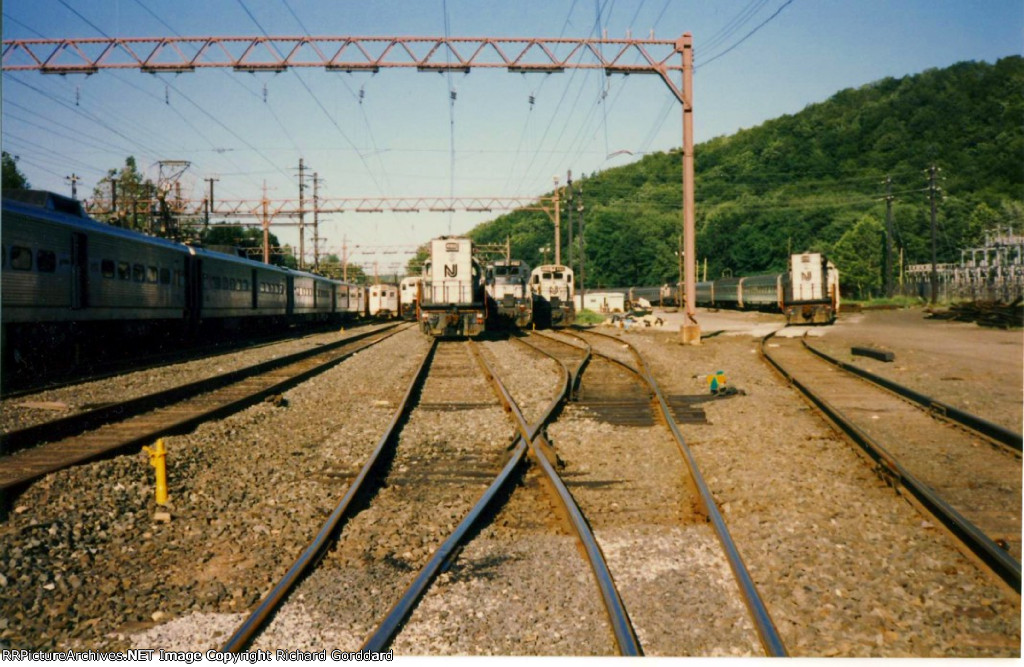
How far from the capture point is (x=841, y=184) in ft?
70.0

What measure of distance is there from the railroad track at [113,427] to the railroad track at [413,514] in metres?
2.59

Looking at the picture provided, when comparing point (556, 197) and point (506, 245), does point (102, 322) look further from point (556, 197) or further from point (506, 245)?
point (506, 245)

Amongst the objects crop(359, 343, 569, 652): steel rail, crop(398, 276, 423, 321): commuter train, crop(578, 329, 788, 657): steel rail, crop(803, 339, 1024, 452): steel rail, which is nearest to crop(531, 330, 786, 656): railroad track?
crop(578, 329, 788, 657): steel rail

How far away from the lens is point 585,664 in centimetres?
318

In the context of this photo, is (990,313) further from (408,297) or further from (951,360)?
(408,297)

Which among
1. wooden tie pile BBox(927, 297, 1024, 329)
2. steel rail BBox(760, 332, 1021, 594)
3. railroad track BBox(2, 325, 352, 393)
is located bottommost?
steel rail BBox(760, 332, 1021, 594)

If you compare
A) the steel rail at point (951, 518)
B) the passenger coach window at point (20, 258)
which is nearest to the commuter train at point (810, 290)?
the steel rail at point (951, 518)

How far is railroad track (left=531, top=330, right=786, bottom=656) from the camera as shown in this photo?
3.66m

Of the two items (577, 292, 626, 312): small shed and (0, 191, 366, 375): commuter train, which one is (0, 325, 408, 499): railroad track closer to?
(0, 191, 366, 375): commuter train

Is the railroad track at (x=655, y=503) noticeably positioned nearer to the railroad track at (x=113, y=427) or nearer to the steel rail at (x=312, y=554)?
the steel rail at (x=312, y=554)

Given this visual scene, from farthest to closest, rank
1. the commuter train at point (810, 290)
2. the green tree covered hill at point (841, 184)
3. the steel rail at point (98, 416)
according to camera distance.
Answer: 1. the commuter train at point (810, 290)
2. the steel rail at point (98, 416)
3. the green tree covered hill at point (841, 184)

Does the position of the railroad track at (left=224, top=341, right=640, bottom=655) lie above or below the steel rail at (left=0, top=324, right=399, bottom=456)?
below

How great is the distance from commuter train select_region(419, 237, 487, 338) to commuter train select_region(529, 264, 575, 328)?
35.1ft

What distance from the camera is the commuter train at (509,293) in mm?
33428
